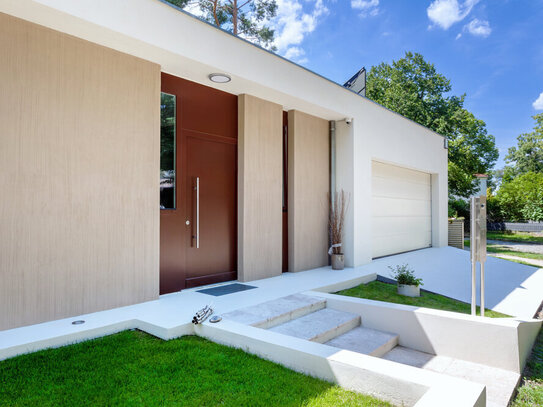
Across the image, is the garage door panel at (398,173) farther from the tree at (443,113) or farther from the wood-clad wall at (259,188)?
the tree at (443,113)

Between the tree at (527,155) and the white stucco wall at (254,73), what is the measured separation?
106 feet

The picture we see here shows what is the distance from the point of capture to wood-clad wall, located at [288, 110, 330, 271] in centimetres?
643

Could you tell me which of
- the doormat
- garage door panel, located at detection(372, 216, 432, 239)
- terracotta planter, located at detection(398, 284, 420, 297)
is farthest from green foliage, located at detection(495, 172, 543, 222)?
the doormat

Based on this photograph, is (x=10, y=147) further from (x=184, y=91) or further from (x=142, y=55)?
(x=184, y=91)

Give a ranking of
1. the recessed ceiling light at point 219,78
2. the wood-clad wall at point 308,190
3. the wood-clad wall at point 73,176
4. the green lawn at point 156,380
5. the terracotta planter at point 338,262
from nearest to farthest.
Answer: the green lawn at point 156,380
the wood-clad wall at point 73,176
the recessed ceiling light at point 219,78
the wood-clad wall at point 308,190
the terracotta planter at point 338,262

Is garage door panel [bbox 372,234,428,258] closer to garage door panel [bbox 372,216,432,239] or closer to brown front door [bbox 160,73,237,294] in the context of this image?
garage door panel [bbox 372,216,432,239]

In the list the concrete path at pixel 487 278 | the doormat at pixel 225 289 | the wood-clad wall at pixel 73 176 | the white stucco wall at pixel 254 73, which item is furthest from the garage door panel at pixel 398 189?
the wood-clad wall at pixel 73 176

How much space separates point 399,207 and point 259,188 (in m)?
4.80

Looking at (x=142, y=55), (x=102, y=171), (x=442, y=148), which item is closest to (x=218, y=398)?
(x=102, y=171)

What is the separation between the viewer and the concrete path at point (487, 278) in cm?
521

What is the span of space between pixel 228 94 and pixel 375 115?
3705mm

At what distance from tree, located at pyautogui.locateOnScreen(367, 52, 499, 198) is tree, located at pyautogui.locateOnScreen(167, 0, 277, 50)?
11868 millimetres

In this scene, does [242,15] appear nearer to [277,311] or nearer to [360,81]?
[360,81]

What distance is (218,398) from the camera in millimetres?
2291
